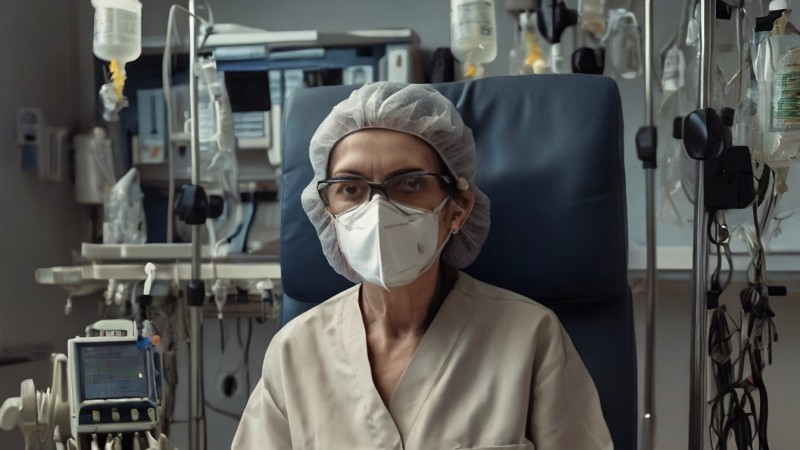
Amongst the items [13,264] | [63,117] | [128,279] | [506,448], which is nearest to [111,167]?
[63,117]

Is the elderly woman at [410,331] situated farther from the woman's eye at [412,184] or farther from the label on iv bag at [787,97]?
the label on iv bag at [787,97]

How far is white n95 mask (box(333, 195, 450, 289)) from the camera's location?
1.19 meters

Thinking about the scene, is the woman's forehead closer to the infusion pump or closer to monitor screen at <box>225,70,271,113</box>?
the infusion pump

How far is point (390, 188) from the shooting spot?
1218 mm

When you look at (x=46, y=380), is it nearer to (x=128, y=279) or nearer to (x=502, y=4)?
(x=128, y=279)

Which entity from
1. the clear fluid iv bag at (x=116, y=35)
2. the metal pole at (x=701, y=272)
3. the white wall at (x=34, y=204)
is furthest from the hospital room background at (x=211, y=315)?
the clear fluid iv bag at (x=116, y=35)

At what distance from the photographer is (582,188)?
129cm

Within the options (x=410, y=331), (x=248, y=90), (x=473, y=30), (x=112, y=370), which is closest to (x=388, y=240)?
(x=410, y=331)

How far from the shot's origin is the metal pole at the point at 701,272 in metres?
1.53

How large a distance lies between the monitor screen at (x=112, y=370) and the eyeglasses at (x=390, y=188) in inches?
20.2

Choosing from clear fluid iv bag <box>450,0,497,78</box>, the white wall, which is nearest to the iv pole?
clear fluid iv bag <box>450,0,497,78</box>

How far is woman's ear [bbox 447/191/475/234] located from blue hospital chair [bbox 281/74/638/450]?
0.08 m

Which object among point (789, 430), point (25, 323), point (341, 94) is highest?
point (341, 94)

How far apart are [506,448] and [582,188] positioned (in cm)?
45
